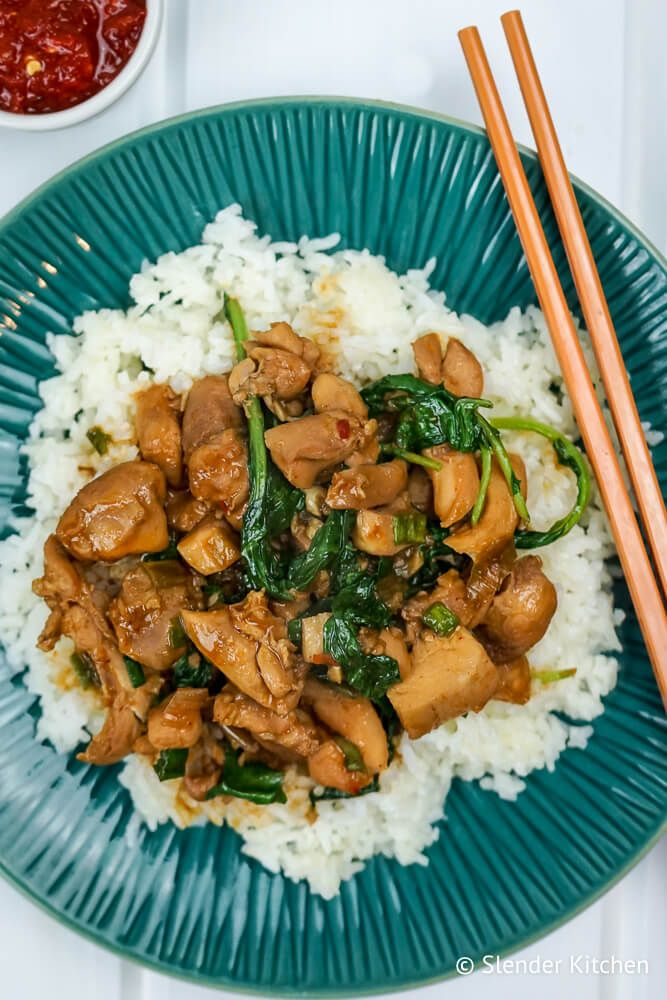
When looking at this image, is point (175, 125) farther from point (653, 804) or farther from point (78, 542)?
point (653, 804)

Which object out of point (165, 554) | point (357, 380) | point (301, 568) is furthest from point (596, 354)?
point (165, 554)

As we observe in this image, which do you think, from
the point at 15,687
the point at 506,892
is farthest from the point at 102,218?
the point at 506,892

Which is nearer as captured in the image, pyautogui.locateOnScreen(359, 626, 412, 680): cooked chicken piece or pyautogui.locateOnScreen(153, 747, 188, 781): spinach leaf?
pyautogui.locateOnScreen(359, 626, 412, 680): cooked chicken piece

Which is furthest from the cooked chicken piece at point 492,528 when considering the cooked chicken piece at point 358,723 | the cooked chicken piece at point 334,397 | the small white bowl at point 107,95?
the small white bowl at point 107,95

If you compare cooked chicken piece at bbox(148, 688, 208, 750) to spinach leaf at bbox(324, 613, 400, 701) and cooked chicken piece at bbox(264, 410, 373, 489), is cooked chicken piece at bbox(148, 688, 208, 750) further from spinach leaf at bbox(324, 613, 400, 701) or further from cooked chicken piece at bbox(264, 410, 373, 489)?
cooked chicken piece at bbox(264, 410, 373, 489)

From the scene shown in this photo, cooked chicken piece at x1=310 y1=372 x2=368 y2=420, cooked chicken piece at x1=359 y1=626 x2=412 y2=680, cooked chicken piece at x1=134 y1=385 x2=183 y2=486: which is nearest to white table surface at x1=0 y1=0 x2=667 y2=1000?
cooked chicken piece at x1=134 y1=385 x2=183 y2=486

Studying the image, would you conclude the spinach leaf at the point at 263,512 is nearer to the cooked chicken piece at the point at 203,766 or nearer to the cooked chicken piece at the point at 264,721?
the cooked chicken piece at the point at 264,721
